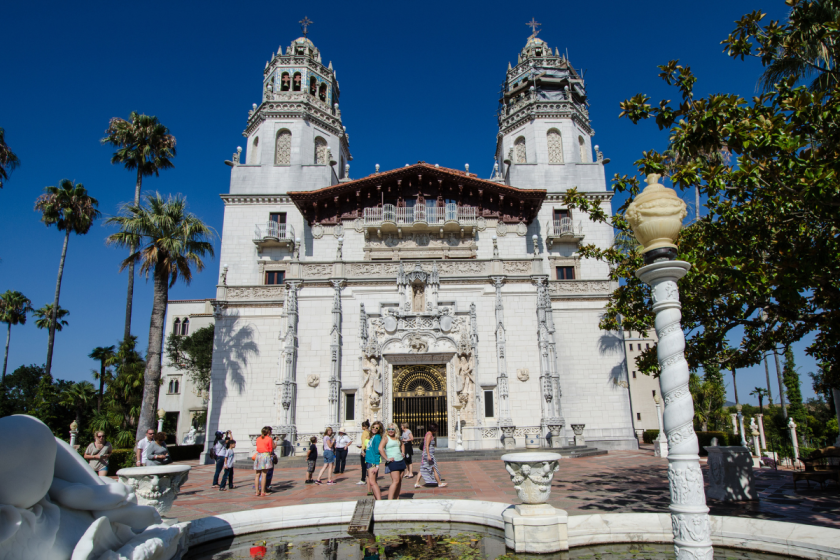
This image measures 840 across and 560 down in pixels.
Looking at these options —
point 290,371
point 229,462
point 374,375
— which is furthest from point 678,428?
point 290,371

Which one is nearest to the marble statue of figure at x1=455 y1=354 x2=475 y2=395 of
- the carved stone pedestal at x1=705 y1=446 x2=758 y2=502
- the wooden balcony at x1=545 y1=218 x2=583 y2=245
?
the wooden balcony at x1=545 y1=218 x2=583 y2=245

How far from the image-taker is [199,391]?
141 feet

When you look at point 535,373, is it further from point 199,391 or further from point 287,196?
point 199,391

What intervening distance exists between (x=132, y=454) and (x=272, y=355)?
298 inches

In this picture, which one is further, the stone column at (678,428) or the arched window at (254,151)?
the arched window at (254,151)

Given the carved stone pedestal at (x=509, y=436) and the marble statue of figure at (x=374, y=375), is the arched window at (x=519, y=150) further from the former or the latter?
the carved stone pedestal at (x=509, y=436)

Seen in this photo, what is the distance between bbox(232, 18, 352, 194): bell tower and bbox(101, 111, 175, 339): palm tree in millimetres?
4592

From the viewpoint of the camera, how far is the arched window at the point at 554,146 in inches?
1298

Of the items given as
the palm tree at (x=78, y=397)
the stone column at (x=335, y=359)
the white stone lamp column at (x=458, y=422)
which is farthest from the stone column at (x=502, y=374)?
the palm tree at (x=78, y=397)

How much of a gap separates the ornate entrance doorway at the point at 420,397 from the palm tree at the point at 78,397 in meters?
25.6

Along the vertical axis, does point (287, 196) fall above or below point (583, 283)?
above

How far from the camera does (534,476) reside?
6.94m

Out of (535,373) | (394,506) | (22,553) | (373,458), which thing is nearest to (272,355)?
(535,373)

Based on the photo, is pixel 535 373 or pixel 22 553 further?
pixel 535 373
